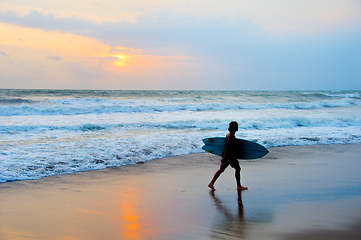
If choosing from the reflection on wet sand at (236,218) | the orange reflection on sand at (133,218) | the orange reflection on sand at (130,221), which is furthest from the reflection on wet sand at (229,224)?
the orange reflection on sand at (130,221)

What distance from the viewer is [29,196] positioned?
4.96 metres

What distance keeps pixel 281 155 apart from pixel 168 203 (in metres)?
5.63

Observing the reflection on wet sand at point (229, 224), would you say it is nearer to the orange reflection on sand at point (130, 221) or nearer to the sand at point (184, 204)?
the sand at point (184, 204)

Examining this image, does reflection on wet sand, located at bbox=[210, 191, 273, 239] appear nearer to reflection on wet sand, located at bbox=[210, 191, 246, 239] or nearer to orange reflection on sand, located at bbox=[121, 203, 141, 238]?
reflection on wet sand, located at bbox=[210, 191, 246, 239]

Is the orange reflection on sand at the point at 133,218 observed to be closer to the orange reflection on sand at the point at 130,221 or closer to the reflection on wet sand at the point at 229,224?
the orange reflection on sand at the point at 130,221

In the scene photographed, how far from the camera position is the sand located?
11.8ft

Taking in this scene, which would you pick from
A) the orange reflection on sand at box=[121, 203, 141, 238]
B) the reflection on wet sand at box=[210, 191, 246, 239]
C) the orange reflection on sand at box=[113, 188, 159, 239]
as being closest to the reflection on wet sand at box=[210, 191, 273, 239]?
the reflection on wet sand at box=[210, 191, 246, 239]

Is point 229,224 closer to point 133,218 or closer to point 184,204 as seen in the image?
point 184,204

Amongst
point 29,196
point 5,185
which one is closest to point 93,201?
point 29,196

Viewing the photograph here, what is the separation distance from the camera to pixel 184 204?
464cm

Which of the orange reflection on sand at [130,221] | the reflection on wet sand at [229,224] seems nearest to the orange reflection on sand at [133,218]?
the orange reflection on sand at [130,221]

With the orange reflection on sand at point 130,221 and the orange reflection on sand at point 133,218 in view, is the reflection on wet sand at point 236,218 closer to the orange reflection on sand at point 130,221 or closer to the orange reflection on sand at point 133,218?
the orange reflection on sand at point 133,218

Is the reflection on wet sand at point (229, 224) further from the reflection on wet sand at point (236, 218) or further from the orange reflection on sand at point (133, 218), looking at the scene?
the orange reflection on sand at point (133, 218)

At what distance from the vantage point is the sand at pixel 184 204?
3605 millimetres
